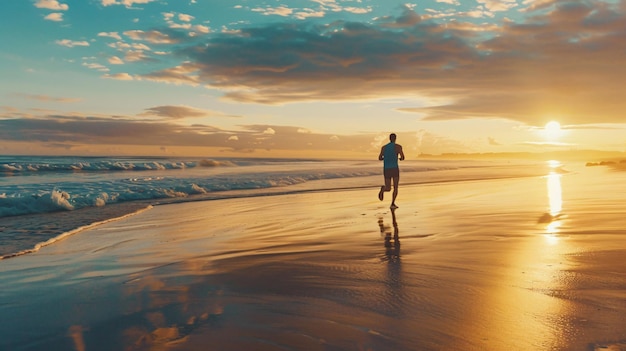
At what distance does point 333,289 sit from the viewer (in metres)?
5.14

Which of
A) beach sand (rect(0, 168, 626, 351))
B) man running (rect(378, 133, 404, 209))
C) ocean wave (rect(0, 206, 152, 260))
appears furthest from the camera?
man running (rect(378, 133, 404, 209))

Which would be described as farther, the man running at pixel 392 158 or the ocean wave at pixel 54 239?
the man running at pixel 392 158

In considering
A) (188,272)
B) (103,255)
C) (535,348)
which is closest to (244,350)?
(535,348)

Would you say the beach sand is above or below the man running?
below

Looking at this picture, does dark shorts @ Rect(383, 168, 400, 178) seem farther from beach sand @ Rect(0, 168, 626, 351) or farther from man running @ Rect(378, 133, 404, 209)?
beach sand @ Rect(0, 168, 626, 351)

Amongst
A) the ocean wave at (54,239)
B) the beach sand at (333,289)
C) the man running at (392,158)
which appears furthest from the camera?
the man running at (392,158)

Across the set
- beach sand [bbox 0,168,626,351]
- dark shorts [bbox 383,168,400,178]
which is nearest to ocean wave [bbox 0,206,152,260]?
beach sand [bbox 0,168,626,351]

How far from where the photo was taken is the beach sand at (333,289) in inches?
146

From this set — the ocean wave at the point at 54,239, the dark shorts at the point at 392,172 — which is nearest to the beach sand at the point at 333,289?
the ocean wave at the point at 54,239

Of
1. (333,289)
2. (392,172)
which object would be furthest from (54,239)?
(392,172)

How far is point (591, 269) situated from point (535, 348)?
8.84 feet

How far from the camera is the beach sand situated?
3.71 m

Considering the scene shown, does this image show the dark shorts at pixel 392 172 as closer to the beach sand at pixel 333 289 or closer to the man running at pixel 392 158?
the man running at pixel 392 158

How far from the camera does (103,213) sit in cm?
1511
